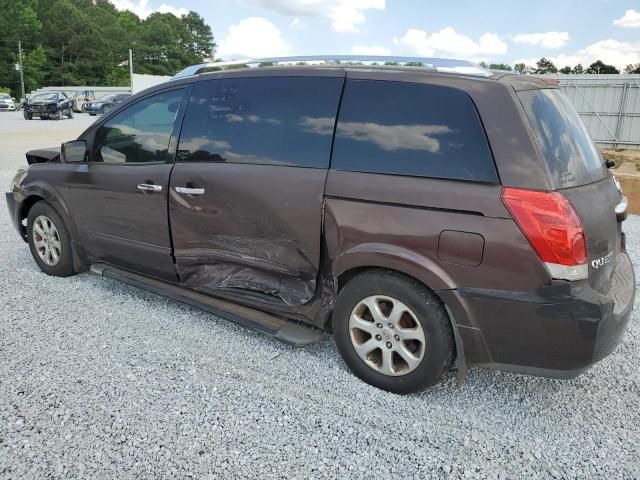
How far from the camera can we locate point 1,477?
88.9 inches

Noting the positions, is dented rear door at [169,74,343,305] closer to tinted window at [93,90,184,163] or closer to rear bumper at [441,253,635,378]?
tinted window at [93,90,184,163]

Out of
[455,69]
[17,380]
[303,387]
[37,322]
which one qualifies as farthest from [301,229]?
[37,322]

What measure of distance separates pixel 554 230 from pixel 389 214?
805 millimetres

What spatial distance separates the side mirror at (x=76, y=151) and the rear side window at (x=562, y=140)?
339 cm

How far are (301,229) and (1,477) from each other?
73.7 inches

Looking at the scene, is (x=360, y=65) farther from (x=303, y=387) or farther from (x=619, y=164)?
(x=619, y=164)

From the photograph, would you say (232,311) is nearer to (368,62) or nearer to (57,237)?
(368,62)

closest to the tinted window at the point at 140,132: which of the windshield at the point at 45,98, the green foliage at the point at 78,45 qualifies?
the windshield at the point at 45,98

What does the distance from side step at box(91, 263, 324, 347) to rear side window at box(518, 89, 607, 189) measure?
1678 millimetres

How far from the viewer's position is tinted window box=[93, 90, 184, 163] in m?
3.77

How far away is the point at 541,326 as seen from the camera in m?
2.48

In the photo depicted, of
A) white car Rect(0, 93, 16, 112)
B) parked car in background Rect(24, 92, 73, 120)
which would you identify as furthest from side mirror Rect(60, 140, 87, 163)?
white car Rect(0, 93, 16, 112)

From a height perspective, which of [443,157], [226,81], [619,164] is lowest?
[619,164]

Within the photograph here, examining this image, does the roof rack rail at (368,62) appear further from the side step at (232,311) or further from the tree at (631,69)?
the tree at (631,69)
